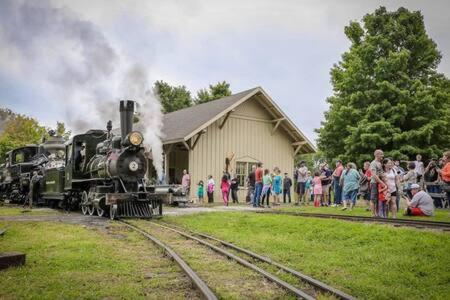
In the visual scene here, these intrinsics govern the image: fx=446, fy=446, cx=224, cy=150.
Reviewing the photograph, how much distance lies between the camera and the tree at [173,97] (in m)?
52.2

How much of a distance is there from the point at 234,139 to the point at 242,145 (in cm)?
66

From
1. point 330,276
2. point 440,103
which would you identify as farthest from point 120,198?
point 440,103

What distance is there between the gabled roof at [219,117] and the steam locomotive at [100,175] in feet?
18.4

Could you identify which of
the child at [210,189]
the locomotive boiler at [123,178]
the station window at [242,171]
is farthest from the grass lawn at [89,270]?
the station window at [242,171]

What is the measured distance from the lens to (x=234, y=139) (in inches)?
995

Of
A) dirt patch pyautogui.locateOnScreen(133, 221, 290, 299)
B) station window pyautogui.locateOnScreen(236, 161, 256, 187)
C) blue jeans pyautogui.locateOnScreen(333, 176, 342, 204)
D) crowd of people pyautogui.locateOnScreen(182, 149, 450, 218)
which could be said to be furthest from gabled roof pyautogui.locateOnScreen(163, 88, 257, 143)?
dirt patch pyautogui.locateOnScreen(133, 221, 290, 299)

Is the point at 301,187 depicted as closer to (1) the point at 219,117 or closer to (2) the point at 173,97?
(1) the point at 219,117

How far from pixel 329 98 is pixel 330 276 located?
94.7 feet

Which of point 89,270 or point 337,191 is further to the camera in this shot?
point 337,191

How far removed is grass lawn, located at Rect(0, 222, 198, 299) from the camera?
17.1 ft

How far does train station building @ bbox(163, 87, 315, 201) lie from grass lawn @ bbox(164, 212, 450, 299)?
11309 mm

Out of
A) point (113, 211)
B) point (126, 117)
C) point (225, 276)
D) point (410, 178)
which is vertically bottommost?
point (225, 276)

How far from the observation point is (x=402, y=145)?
2731cm

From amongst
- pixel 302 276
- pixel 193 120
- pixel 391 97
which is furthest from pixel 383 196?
pixel 391 97
